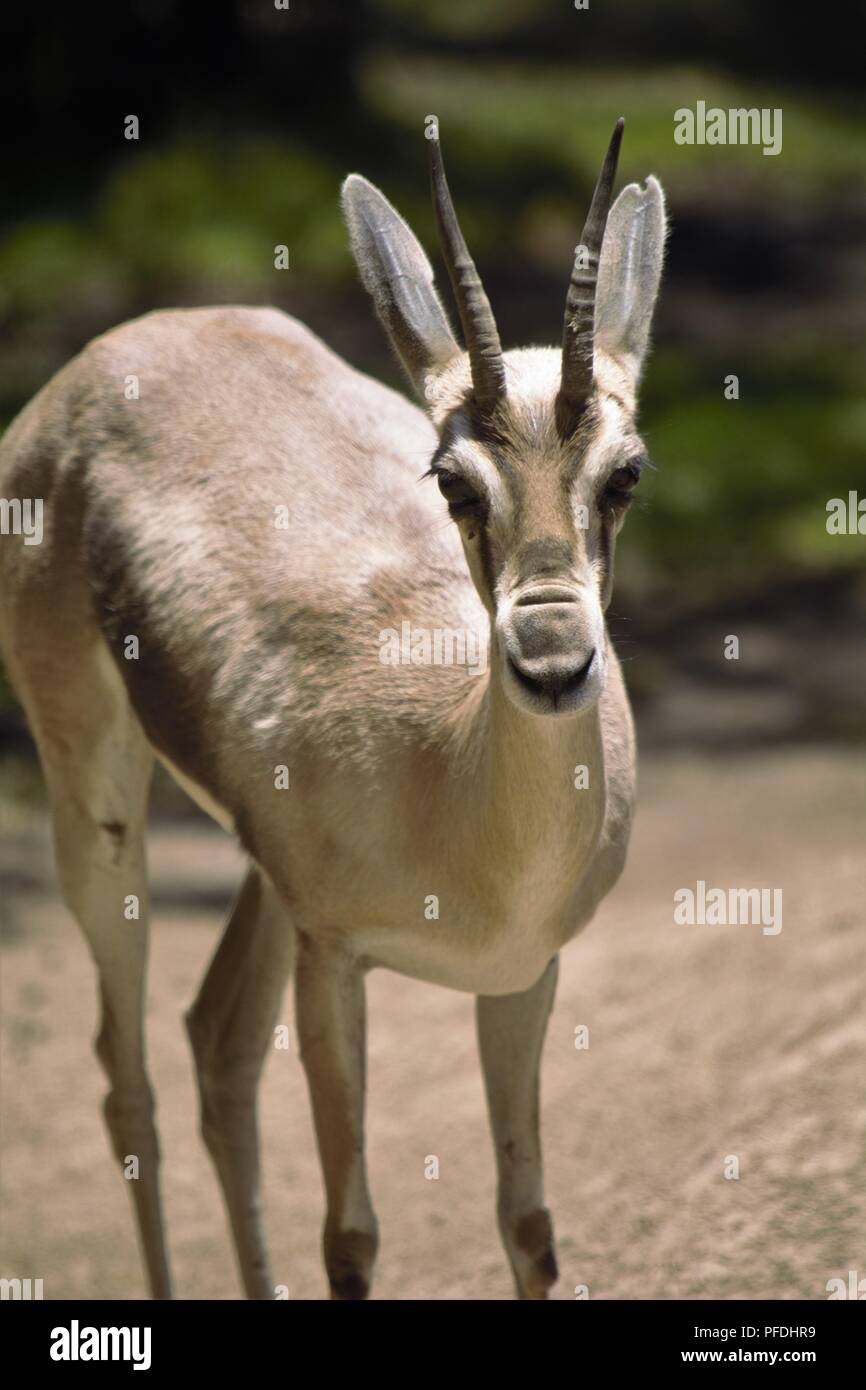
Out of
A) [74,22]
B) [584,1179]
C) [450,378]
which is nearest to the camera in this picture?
[450,378]

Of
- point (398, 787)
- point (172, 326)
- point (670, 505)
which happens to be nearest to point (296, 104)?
point (670, 505)

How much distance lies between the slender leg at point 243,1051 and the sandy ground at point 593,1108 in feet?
1.68

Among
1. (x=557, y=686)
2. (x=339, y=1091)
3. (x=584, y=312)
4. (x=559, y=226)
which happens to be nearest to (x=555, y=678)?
(x=557, y=686)

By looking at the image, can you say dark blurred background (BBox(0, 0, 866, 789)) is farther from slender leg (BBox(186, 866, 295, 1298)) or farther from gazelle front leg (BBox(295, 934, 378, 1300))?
gazelle front leg (BBox(295, 934, 378, 1300))

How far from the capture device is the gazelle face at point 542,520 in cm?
394

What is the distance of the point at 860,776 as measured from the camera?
10414 mm

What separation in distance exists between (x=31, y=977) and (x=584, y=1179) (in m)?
3.33

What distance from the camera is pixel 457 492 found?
14.0ft

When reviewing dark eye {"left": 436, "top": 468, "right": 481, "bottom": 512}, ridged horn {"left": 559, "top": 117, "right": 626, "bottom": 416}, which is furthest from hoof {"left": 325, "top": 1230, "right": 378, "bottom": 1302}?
ridged horn {"left": 559, "top": 117, "right": 626, "bottom": 416}

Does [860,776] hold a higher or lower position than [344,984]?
higher

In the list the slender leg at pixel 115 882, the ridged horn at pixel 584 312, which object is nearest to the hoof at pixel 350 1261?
the slender leg at pixel 115 882

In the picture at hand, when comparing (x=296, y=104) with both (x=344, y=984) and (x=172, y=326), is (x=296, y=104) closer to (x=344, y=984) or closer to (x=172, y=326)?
(x=172, y=326)

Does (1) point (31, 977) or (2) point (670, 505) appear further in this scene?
(2) point (670, 505)

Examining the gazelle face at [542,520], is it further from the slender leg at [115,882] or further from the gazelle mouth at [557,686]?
the slender leg at [115,882]
